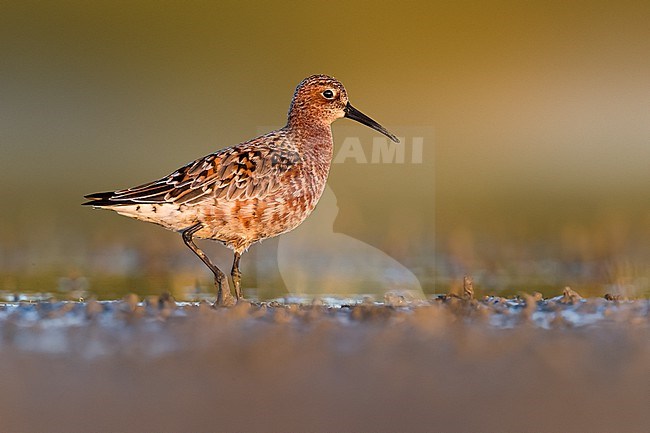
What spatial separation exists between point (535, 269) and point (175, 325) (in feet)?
15.9

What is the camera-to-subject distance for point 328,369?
5660mm

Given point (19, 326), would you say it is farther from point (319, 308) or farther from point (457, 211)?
point (457, 211)

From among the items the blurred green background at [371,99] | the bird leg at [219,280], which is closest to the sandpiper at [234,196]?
the bird leg at [219,280]

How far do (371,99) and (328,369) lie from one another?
15.6 metres

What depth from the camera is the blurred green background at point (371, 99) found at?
15391 mm

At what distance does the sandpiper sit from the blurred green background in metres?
4.08

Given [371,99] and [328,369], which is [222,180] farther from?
[371,99]

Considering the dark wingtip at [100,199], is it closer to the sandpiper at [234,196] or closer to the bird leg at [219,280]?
the sandpiper at [234,196]

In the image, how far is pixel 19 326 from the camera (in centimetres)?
691

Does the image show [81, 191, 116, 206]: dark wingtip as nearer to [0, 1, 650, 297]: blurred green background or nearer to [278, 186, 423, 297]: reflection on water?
[278, 186, 423, 297]: reflection on water

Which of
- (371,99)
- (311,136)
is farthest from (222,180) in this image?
(371,99)

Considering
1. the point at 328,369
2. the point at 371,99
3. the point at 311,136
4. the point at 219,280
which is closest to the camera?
the point at 328,369

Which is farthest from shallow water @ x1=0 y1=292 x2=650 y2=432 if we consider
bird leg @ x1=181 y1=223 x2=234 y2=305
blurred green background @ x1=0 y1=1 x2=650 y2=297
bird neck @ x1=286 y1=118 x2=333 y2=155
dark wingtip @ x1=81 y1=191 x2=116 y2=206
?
blurred green background @ x1=0 y1=1 x2=650 y2=297

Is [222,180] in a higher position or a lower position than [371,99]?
lower
